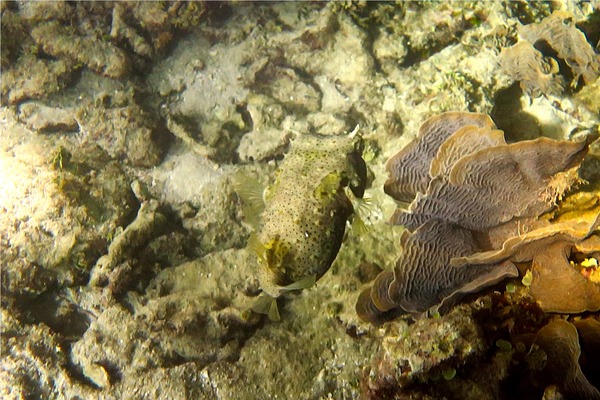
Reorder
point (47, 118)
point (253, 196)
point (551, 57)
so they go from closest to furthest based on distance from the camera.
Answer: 1. point (253, 196)
2. point (551, 57)
3. point (47, 118)

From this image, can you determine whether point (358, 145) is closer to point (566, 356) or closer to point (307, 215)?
point (307, 215)

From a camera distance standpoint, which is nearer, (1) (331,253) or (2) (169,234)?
(1) (331,253)

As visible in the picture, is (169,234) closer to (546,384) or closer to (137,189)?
(137,189)

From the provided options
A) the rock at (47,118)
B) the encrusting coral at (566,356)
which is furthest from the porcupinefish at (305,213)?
the rock at (47,118)

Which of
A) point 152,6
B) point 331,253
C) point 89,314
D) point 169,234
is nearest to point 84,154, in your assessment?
point 169,234

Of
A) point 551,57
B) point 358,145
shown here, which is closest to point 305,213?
point 358,145

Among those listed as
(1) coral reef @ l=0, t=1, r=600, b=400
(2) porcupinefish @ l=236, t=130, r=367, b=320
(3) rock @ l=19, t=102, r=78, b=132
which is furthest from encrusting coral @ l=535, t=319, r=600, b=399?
(3) rock @ l=19, t=102, r=78, b=132
